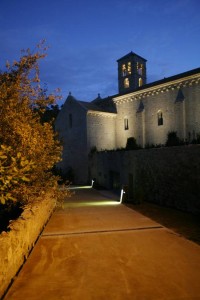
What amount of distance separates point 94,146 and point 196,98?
13271 mm

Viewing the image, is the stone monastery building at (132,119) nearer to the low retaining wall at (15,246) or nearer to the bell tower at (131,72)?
the bell tower at (131,72)

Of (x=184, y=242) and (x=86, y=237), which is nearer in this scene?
(x=184, y=242)

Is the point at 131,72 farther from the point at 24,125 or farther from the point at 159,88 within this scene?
the point at 24,125

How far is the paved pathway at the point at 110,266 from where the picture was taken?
207 inches

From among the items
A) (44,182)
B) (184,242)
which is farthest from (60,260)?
(44,182)

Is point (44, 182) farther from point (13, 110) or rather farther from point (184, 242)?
point (184, 242)

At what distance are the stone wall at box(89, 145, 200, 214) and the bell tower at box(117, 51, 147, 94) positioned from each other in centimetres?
2124

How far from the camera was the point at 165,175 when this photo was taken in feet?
58.5

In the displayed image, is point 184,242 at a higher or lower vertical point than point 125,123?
lower

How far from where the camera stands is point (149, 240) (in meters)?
9.01

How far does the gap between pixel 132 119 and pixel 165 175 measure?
20534 millimetres

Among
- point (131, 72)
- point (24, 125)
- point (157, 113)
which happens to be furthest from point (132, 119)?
point (24, 125)

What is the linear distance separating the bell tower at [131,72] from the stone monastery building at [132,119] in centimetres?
630

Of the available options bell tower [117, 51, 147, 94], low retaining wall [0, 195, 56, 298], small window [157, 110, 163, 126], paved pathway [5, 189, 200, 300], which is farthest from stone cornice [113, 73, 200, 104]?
low retaining wall [0, 195, 56, 298]
